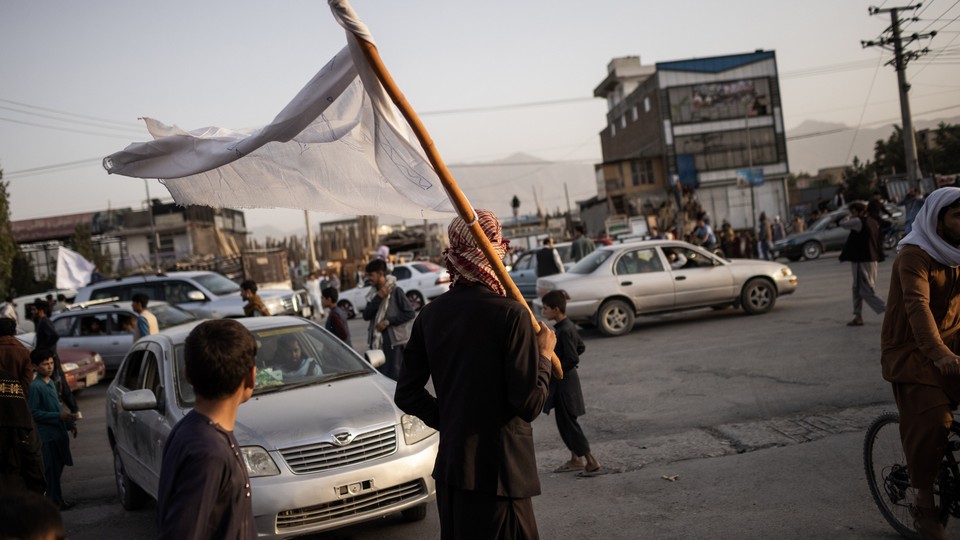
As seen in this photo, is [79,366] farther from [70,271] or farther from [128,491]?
[128,491]

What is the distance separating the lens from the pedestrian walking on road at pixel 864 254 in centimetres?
1205

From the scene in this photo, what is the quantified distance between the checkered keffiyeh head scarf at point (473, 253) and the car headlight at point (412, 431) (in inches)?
107

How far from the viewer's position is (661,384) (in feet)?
33.4

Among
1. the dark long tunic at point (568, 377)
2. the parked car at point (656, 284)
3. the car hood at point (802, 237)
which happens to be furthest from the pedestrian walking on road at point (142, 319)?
the car hood at point (802, 237)

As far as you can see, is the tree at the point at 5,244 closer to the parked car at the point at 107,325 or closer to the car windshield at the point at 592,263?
the parked car at the point at 107,325

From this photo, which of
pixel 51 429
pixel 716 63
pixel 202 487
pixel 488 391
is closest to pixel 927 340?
pixel 488 391

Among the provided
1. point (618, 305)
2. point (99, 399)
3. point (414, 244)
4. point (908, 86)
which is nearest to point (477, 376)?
point (618, 305)

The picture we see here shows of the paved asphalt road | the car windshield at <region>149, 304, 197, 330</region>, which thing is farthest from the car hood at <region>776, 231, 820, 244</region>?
the car windshield at <region>149, 304, 197, 330</region>

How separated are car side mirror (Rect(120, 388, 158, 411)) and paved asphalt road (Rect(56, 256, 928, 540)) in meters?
1.50

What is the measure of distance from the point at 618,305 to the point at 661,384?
501 centimetres

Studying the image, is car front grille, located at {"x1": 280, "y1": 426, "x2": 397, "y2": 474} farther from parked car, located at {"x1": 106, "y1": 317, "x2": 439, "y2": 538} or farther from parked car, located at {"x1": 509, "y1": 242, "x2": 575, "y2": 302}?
parked car, located at {"x1": 509, "y1": 242, "x2": 575, "y2": 302}

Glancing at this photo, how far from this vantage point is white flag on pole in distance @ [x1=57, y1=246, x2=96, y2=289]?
72.9 ft

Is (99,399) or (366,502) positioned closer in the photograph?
(366,502)

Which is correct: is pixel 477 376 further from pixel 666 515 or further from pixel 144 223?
pixel 144 223
